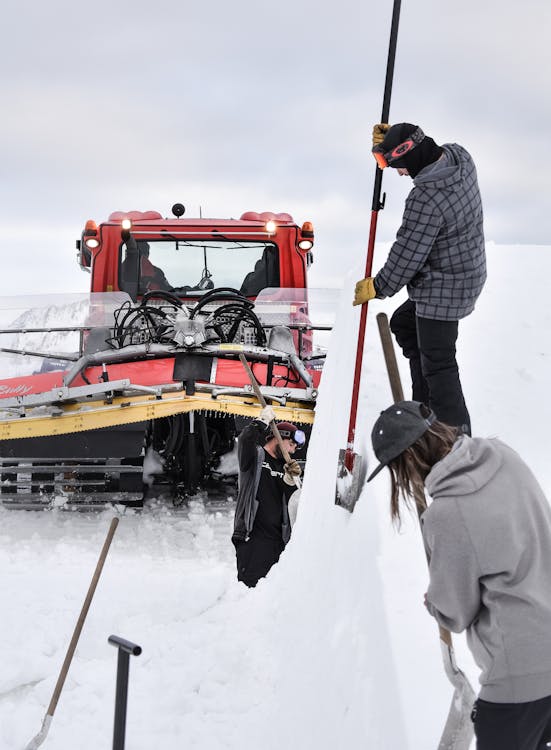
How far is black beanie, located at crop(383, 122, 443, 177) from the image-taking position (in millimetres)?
3027

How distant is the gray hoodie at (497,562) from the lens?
162 centimetres

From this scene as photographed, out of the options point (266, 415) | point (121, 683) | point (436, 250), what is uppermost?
point (436, 250)

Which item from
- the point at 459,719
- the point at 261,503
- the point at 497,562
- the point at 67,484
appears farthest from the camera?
the point at 67,484

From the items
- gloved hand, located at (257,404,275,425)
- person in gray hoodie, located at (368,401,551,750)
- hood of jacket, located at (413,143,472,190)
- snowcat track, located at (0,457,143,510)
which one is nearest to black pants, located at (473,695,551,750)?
person in gray hoodie, located at (368,401,551,750)

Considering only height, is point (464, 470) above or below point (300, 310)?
below

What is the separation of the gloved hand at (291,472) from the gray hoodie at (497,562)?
3507 millimetres

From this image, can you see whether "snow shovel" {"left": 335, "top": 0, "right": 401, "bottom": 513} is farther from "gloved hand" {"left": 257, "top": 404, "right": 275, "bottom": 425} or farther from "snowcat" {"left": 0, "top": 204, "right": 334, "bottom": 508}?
"snowcat" {"left": 0, "top": 204, "right": 334, "bottom": 508}

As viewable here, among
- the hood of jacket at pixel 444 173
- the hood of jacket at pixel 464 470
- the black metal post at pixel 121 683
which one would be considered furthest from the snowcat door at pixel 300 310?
the hood of jacket at pixel 464 470

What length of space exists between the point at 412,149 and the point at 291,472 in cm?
266

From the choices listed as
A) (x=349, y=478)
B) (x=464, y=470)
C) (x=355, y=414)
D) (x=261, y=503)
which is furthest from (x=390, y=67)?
(x=261, y=503)

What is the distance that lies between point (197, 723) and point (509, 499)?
232 cm

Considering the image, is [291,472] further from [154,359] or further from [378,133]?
[378,133]

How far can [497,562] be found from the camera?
162 cm

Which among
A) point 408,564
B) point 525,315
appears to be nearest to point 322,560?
point 408,564
